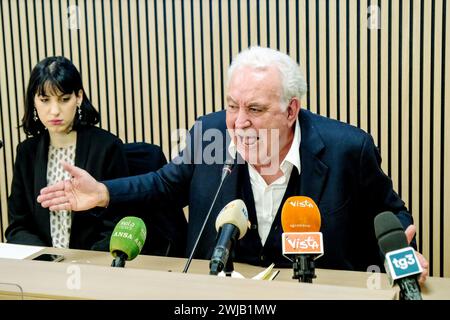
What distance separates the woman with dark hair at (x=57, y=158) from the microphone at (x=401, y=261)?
1.77 metres

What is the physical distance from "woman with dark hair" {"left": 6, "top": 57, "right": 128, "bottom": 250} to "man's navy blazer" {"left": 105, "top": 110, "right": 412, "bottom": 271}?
40 cm

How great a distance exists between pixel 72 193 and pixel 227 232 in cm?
91

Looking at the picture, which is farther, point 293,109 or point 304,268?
point 293,109

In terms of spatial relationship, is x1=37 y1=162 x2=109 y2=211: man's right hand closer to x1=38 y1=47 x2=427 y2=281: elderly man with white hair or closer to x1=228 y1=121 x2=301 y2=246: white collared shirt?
x1=38 y1=47 x2=427 y2=281: elderly man with white hair

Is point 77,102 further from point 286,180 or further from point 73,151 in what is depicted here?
point 286,180

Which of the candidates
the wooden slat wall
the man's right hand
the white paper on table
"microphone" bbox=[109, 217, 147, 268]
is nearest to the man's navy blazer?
the man's right hand

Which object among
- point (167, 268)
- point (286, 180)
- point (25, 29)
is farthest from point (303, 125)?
point (25, 29)

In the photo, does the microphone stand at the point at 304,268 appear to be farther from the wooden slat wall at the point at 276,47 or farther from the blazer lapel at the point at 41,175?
the wooden slat wall at the point at 276,47

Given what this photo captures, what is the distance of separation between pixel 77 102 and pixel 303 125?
1.13 meters

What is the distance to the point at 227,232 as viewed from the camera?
1727 millimetres

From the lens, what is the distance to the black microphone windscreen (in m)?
1.37

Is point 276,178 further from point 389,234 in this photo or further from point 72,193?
point 389,234

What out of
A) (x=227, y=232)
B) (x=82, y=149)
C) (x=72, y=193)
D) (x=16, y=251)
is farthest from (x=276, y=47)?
(x=227, y=232)

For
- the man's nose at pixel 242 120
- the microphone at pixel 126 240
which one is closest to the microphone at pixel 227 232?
the microphone at pixel 126 240
